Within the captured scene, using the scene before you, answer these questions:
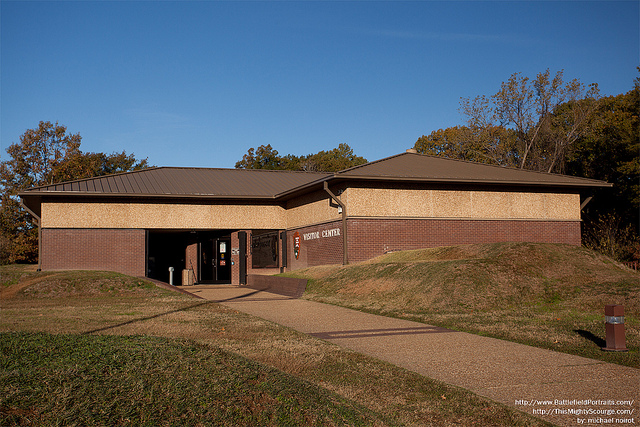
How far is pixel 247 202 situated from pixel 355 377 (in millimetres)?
21149

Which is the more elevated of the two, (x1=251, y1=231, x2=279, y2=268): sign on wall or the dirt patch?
(x1=251, y1=231, x2=279, y2=268): sign on wall

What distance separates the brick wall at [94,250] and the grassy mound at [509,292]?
10.8 m

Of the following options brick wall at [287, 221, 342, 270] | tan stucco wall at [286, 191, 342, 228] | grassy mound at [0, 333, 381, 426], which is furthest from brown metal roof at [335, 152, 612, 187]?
grassy mound at [0, 333, 381, 426]

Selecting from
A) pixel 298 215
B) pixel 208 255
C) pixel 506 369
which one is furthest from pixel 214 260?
pixel 506 369

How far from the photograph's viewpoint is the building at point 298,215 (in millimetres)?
21688

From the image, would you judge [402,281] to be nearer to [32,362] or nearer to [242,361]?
[242,361]

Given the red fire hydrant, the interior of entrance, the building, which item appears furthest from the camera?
the interior of entrance

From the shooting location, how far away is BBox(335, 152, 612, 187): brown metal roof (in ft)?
70.0

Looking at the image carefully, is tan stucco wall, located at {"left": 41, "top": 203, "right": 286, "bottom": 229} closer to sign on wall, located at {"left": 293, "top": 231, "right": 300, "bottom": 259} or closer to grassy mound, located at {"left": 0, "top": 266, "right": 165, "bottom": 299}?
sign on wall, located at {"left": 293, "top": 231, "right": 300, "bottom": 259}

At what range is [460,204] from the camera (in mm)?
22703

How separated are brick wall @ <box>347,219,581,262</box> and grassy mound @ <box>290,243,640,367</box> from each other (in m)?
3.46

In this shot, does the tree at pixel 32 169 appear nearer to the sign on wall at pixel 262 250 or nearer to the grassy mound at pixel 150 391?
the sign on wall at pixel 262 250

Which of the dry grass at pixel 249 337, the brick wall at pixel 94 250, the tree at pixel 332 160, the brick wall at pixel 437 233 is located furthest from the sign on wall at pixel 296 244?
the tree at pixel 332 160

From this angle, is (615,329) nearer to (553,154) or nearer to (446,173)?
(446,173)
